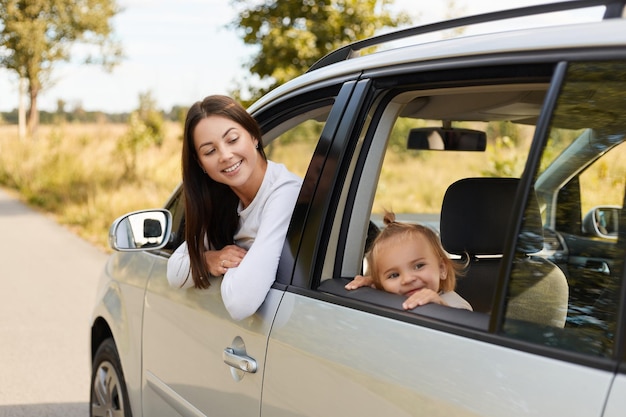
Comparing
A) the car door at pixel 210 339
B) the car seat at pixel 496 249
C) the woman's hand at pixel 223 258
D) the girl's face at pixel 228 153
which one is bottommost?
the car door at pixel 210 339

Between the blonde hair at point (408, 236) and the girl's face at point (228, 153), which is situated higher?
the girl's face at point (228, 153)

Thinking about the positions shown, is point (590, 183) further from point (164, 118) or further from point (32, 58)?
point (32, 58)

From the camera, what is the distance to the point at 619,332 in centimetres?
146

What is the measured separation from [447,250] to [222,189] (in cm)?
81

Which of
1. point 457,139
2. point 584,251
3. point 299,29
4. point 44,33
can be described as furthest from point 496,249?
point 44,33

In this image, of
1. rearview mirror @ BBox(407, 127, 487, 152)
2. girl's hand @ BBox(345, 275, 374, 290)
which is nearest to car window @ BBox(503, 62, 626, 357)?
girl's hand @ BBox(345, 275, 374, 290)

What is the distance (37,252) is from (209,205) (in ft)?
31.1

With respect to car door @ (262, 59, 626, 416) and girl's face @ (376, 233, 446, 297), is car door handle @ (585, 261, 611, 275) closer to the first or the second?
car door @ (262, 59, 626, 416)

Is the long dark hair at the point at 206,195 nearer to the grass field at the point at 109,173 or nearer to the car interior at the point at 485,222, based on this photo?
the car interior at the point at 485,222

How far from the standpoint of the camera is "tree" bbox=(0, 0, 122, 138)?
1403 inches

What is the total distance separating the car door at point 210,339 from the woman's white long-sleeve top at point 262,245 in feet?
0.13

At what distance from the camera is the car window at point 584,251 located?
162cm

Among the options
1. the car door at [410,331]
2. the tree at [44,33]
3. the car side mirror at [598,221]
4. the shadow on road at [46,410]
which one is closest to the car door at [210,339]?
the car door at [410,331]

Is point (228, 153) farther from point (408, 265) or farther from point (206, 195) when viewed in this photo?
point (408, 265)
